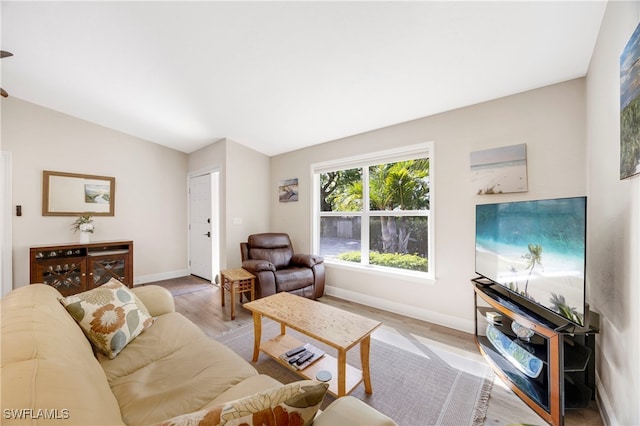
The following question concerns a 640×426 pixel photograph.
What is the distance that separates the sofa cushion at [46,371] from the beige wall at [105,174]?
11.3 feet

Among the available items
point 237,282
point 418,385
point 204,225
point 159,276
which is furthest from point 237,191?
point 418,385

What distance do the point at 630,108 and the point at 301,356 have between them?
91.4 inches

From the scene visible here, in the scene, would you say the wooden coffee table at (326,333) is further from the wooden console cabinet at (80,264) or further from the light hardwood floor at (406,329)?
the wooden console cabinet at (80,264)

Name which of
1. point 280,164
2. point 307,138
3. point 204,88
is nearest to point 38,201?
point 204,88

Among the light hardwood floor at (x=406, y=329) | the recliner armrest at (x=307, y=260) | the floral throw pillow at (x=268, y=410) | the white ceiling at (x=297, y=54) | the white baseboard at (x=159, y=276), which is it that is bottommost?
the light hardwood floor at (x=406, y=329)

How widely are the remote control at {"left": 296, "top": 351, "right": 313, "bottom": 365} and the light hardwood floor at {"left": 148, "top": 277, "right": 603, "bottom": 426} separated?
3.23ft

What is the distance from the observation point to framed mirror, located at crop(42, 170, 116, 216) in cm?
345

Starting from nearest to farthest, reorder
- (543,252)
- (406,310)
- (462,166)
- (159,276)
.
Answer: (543,252) < (462,166) < (406,310) < (159,276)

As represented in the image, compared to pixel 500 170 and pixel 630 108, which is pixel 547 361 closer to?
pixel 630 108

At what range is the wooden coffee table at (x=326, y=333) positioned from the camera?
147cm

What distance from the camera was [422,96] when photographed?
2.37 meters

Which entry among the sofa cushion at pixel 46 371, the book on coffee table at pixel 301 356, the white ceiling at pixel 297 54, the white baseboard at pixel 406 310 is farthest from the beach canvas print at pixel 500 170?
the sofa cushion at pixel 46 371

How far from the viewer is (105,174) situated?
392 cm

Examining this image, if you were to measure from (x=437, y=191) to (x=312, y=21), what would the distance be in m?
1.98
